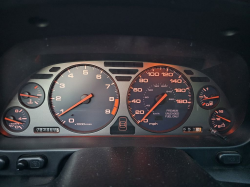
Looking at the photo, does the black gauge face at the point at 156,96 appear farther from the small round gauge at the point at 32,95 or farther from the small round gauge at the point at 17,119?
the small round gauge at the point at 17,119

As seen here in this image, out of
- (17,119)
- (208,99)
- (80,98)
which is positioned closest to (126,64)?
(80,98)

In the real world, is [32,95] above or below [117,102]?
above

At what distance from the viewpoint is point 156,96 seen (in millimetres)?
3193

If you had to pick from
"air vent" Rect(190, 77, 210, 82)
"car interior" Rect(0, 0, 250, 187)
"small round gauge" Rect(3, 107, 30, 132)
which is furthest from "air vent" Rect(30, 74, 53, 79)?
"air vent" Rect(190, 77, 210, 82)

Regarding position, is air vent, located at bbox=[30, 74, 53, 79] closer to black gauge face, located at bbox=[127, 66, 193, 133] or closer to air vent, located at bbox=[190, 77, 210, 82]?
black gauge face, located at bbox=[127, 66, 193, 133]

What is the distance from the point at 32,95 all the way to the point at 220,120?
7.93 ft

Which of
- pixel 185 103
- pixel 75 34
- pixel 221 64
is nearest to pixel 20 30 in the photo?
pixel 75 34

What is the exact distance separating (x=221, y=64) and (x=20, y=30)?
7.69ft

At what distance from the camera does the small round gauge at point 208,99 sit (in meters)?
3.21

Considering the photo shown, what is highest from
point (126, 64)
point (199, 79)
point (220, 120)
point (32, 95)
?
point (126, 64)

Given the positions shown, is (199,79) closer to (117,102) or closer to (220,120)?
(220,120)

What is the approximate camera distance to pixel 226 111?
319cm

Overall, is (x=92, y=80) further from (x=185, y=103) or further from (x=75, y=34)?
(x=185, y=103)

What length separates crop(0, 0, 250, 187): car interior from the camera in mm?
2041
